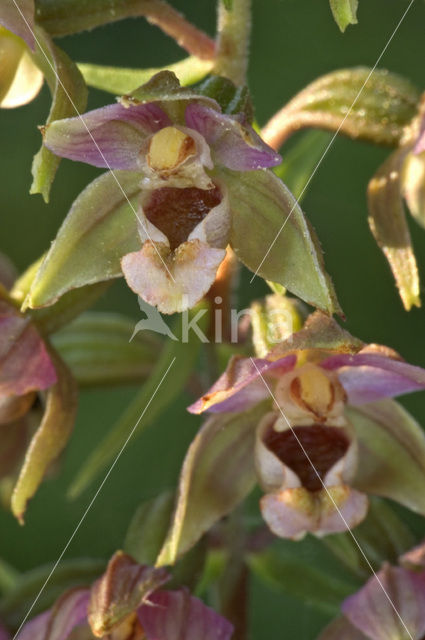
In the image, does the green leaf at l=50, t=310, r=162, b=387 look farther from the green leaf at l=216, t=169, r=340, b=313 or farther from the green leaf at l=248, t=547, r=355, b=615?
the green leaf at l=216, t=169, r=340, b=313

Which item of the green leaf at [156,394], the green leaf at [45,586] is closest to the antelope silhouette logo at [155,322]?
the green leaf at [156,394]

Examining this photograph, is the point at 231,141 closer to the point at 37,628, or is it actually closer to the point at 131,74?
the point at 131,74

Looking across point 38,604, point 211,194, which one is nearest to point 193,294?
point 211,194

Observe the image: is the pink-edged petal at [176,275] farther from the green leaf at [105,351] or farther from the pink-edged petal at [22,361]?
the green leaf at [105,351]

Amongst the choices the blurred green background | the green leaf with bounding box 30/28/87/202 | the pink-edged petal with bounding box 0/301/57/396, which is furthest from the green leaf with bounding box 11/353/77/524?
the blurred green background

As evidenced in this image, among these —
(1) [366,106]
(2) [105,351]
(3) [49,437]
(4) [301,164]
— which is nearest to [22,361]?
(3) [49,437]

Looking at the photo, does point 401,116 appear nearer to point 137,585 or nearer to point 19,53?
point 19,53
